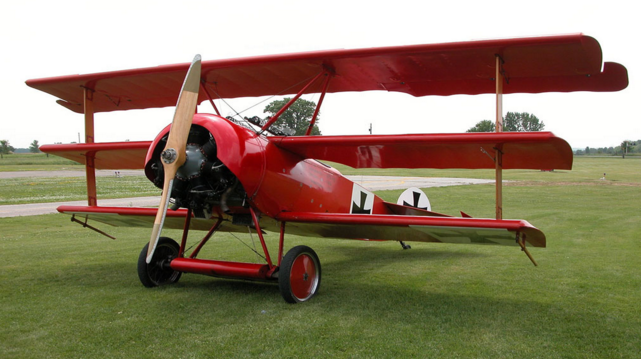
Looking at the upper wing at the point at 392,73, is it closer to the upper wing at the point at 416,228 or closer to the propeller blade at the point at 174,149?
the propeller blade at the point at 174,149

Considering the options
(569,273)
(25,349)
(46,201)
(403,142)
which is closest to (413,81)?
(403,142)

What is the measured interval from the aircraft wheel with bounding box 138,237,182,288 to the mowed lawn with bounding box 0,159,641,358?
0.61ft

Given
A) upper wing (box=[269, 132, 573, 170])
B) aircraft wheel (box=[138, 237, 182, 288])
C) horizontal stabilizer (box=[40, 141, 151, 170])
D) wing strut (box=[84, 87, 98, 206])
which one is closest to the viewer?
upper wing (box=[269, 132, 573, 170])

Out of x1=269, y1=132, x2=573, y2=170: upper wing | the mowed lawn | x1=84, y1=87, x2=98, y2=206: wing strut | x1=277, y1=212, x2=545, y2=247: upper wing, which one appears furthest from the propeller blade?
x1=84, y1=87, x2=98, y2=206: wing strut

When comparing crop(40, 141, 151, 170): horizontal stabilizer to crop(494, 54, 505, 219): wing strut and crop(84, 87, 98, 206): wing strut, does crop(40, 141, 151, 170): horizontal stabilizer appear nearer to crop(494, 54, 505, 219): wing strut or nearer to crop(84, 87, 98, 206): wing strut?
crop(84, 87, 98, 206): wing strut

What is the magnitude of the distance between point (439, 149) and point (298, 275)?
2.34 meters

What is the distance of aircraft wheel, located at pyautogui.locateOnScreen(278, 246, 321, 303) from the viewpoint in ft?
17.9

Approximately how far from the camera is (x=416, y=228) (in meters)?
5.50

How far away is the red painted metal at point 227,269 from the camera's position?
5.47 meters

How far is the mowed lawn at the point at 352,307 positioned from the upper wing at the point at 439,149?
1641mm

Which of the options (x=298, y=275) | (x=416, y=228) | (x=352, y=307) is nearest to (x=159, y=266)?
(x=298, y=275)

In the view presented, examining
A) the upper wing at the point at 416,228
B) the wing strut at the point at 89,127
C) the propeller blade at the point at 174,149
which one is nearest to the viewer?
the propeller blade at the point at 174,149

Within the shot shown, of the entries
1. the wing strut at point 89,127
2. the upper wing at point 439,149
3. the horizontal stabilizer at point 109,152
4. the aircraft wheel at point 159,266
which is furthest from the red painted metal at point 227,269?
the wing strut at point 89,127

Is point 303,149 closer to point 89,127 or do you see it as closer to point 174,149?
point 174,149
